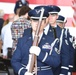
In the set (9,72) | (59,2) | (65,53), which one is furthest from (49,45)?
(59,2)

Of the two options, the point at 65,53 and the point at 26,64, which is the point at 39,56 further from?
the point at 65,53

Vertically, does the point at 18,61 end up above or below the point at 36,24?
below

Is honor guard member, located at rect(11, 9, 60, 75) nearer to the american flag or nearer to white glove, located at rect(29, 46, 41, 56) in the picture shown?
white glove, located at rect(29, 46, 41, 56)

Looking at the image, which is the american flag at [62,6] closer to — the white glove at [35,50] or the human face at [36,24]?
the human face at [36,24]

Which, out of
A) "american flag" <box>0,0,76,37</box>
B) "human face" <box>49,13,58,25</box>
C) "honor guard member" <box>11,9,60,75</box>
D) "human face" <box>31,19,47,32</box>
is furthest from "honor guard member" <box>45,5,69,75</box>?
"american flag" <box>0,0,76,37</box>

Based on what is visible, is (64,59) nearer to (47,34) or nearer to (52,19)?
(52,19)

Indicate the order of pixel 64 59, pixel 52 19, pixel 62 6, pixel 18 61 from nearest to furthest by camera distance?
pixel 18 61 → pixel 64 59 → pixel 52 19 → pixel 62 6

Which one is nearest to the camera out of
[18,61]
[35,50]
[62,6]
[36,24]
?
[35,50]

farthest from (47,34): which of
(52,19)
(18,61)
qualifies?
(52,19)

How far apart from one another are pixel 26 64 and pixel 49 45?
0.26m

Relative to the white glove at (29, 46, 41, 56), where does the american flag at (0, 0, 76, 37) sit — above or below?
below

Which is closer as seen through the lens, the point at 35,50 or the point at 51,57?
the point at 35,50

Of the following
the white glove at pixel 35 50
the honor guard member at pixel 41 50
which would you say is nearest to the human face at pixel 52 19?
the honor guard member at pixel 41 50

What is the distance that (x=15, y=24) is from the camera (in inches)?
180
